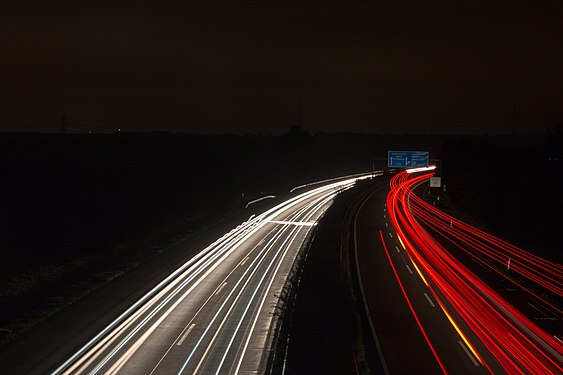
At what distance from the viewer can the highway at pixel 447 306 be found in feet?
64.2

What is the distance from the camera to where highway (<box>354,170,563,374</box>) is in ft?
64.2

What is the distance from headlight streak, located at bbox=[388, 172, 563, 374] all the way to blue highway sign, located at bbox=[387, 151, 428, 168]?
49.9 ft

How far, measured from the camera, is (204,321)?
76.6ft

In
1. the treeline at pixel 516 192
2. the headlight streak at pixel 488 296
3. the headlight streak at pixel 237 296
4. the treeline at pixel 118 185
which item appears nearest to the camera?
the headlight streak at pixel 237 296

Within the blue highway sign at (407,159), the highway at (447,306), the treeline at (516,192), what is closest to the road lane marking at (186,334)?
the highway at (447,306)

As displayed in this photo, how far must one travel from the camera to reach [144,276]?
31.3m

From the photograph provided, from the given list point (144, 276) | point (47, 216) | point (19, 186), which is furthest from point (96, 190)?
point (144, 276)

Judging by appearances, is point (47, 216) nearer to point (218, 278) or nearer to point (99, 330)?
point (218, 278)

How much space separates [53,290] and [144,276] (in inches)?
183

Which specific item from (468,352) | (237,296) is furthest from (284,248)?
(468,352)

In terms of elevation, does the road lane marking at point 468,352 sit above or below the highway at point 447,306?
above

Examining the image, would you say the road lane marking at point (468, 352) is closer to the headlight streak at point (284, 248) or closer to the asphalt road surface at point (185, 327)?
the asphalt road surface at point (185, 327)

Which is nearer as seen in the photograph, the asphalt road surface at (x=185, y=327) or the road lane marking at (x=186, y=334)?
the asphalt road surface at (x=185, y=327)

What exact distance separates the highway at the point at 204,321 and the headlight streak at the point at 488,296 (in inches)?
323
